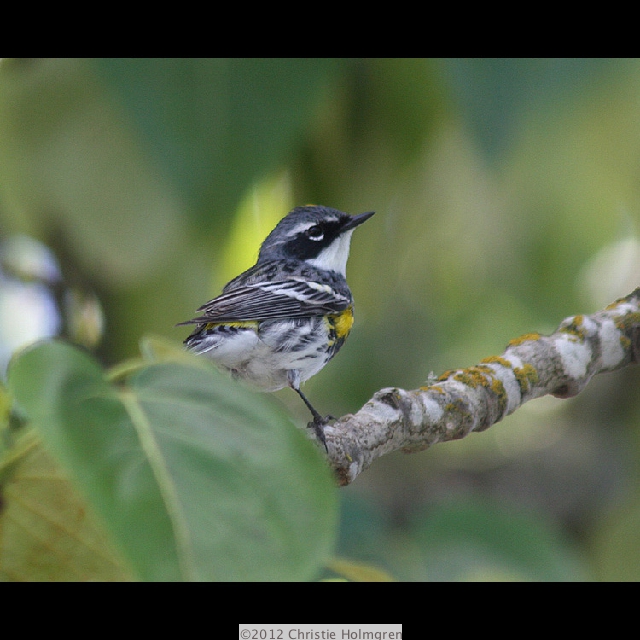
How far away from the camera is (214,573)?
271 mm

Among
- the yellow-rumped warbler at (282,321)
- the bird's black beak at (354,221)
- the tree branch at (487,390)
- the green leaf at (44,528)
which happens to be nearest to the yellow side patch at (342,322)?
the yellow-rumped warbler at (282,321)

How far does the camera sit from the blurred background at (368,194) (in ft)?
1.41

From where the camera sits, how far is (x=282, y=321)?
4.04 feet

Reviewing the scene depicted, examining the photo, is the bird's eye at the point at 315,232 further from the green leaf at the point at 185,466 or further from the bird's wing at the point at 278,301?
the green leaf at the point at 185,466

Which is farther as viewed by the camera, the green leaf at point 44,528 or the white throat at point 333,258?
the white throat at point 333,258

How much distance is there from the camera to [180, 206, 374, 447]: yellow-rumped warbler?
1.15 m

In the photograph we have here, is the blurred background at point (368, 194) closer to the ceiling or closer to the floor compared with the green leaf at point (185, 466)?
closer to the ceiling

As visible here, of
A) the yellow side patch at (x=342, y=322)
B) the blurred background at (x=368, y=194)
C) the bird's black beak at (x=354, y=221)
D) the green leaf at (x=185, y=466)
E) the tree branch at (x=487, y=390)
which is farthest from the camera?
the yellow side patch at (x=342, y=322)

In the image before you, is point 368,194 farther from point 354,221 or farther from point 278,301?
point 278,301

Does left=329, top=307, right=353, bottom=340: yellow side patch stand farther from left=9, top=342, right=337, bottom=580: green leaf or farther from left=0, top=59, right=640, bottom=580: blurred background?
left=9, top=342, right=337, bottom=580: green leaf

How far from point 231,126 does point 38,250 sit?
1.61ft

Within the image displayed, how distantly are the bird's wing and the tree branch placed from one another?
1.06 feet

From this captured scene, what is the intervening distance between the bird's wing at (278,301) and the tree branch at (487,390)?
324mm

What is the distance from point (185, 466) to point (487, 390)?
713 mm
